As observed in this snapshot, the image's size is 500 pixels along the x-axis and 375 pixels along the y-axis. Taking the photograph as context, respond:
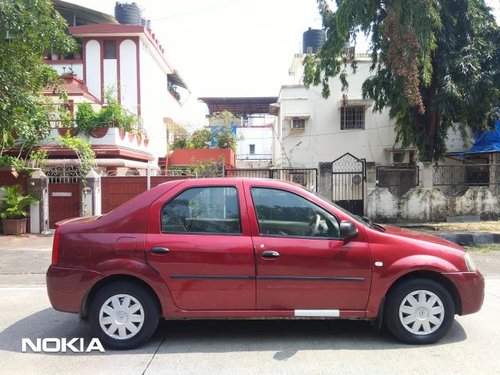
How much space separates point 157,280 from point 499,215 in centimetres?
1334

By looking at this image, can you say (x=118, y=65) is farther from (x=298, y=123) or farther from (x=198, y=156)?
(x=298, y=123)

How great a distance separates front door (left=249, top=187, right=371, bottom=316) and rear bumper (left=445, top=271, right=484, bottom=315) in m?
0.90

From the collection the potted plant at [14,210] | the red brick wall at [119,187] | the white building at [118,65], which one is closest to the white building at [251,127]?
the white building at [118,65]

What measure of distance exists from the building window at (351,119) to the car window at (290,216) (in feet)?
62.2

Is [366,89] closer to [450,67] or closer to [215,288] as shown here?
[450,67]

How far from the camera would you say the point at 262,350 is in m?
4.49

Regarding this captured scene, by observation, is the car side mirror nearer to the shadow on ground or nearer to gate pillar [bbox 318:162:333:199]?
the shadow on ground

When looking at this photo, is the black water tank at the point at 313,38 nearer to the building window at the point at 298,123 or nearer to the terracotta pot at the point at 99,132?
the building window at the point at 298,123

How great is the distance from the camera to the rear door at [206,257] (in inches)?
176

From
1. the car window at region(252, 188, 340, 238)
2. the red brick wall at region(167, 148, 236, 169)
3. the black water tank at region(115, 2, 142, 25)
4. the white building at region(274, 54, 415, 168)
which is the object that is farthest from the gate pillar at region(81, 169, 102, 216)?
the black water tank at region(115, 2, 142, 25)

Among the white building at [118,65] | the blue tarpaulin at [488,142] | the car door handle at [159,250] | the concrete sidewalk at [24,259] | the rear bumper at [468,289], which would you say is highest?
→ the white building at [118,65]

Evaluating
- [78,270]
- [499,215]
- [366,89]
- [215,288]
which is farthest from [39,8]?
[499,215]

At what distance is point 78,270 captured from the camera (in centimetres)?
451

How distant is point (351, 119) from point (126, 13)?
47.9 ft
